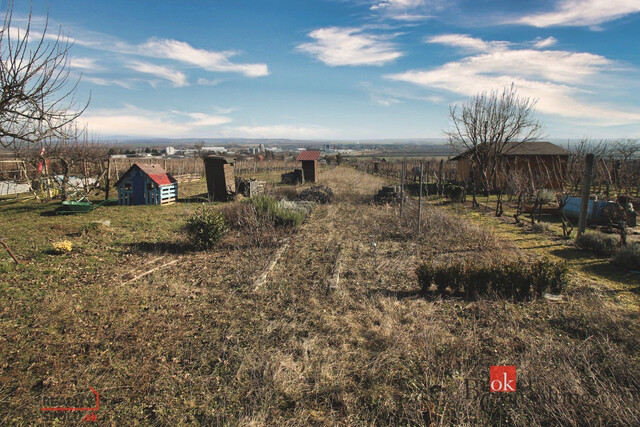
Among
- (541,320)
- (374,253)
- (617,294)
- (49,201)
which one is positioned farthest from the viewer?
(49,201)

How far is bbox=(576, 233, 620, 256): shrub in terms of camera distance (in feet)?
26.6

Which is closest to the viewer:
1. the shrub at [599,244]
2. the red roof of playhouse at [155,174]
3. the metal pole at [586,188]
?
the shrub at [599,244]

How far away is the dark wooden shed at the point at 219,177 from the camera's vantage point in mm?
16047

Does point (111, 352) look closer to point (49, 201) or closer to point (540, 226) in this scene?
point (540, 226)

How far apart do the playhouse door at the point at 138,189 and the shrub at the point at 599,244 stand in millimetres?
17275

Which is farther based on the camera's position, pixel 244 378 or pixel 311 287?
pixel 311 287

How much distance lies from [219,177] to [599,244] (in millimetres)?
14961

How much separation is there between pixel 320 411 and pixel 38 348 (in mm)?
3807

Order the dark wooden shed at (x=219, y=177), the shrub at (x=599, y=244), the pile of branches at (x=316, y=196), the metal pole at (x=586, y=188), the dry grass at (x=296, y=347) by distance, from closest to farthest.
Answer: the dry grass at (x=296, y=347), the shrub at (x=599, y=244), the metal pole at (x=586, y=188), the dark wooden shed at (x=219, y=177), the pile of branches at (x=316, y=196)

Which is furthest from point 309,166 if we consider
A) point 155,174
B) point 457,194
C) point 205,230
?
point 205,230

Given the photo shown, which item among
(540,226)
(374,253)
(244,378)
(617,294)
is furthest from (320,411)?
(540,226)

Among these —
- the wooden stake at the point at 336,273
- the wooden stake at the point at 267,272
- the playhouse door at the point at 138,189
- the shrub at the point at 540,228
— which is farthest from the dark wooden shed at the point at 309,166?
the wooden stake at the point at 336,273

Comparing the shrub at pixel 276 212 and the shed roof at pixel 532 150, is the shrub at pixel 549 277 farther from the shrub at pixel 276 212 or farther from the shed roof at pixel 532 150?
the shed roof at pixel 532 150

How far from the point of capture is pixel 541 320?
16.0 feet
